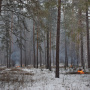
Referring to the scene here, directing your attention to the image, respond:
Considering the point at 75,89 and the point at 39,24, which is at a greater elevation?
the point at 39,24

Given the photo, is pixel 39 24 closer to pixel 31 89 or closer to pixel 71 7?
pixel 31 89

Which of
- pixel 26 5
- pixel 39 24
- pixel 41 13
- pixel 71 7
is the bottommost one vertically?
pixel 39 24

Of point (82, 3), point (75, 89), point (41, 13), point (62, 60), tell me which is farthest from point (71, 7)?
point (62, 60)

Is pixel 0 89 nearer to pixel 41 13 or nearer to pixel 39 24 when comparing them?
pixel 39 24

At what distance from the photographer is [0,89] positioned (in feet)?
16.8

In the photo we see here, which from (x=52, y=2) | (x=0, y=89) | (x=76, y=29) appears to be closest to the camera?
(x=0, y=89)

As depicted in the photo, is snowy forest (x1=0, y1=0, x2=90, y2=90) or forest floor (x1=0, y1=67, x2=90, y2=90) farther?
snowy forest (x1=0, y1=0, x2=90, y2=90)

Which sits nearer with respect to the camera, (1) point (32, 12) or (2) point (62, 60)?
(1) point (32, 12)

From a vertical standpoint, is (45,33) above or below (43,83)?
above

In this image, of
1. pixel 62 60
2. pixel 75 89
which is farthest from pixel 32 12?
pixel 62 60

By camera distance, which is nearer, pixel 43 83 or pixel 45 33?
pixel 43 83

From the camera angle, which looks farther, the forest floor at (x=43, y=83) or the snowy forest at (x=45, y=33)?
the snowy forest at (x=45, y=33)

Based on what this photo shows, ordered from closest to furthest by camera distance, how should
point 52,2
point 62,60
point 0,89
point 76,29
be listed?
point 0,89 < point 52,2 < point 76,29 < point 62,60

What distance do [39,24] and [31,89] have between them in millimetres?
3899
